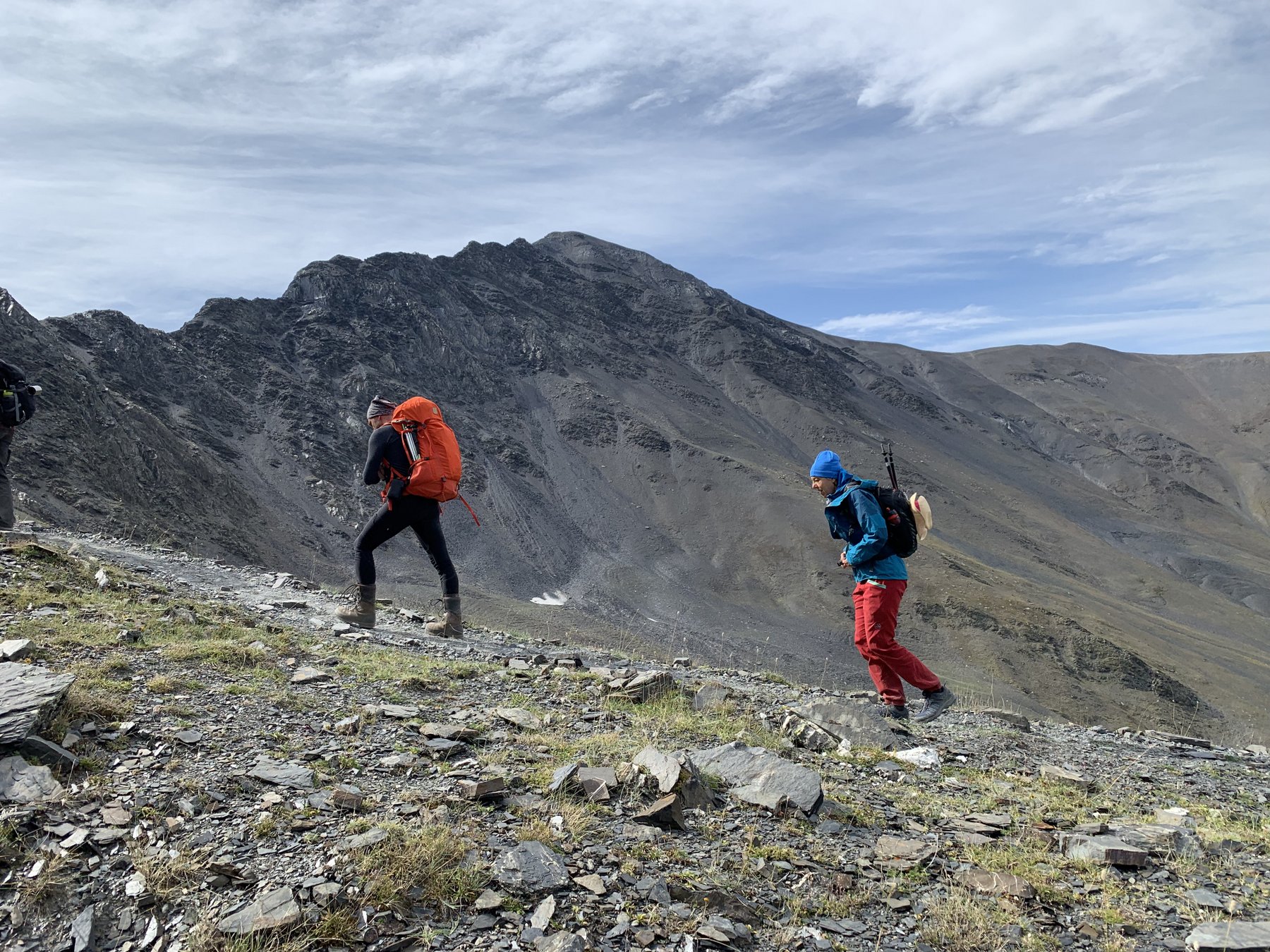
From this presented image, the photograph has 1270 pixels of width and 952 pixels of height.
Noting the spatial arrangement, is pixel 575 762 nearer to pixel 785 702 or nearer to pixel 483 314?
pixel 785 702

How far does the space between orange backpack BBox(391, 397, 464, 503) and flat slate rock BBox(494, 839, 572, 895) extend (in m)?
4.87

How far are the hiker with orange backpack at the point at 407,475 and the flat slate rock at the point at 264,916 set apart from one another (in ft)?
16.5

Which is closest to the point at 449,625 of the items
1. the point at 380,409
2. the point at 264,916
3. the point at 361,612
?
the point at 361,612

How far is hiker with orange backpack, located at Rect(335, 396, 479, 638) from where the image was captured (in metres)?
7.96

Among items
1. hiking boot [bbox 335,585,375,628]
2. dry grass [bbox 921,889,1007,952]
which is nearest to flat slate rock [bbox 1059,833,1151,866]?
dry grass [bbox 921,889,1007,952]

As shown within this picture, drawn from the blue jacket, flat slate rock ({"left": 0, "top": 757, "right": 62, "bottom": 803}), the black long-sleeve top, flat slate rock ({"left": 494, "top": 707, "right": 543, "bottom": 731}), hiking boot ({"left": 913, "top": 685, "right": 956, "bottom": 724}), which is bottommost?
hiking boot ({"left": 913, "top": 685, "right": 956, "bottom": 724})

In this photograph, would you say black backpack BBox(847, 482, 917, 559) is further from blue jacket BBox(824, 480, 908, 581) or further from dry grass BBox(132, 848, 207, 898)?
dry grass BBox(132, 848, 207, 898)

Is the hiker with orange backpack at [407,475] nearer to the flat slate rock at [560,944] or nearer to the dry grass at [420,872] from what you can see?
the dry grass at [420,872]

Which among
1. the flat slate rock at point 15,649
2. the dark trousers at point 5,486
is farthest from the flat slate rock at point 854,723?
the dark trousers at point 5,486

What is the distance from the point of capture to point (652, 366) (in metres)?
91.4

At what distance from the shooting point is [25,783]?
3.49 meters

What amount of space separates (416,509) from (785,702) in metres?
4.14

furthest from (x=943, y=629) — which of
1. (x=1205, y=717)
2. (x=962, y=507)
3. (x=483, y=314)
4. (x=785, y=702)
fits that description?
(x=483, y=314)

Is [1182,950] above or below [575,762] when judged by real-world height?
below
